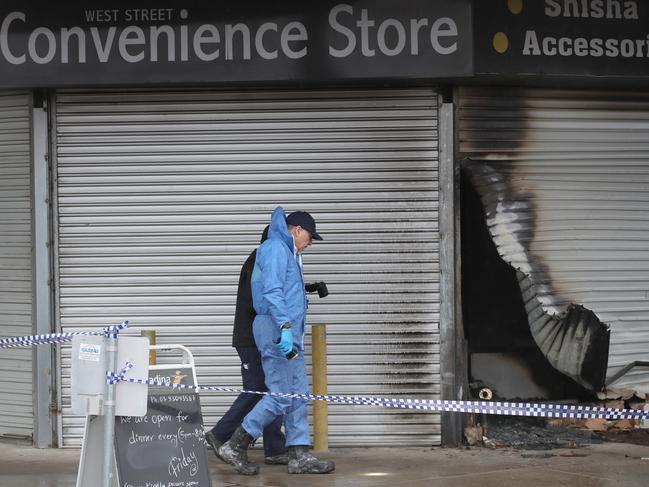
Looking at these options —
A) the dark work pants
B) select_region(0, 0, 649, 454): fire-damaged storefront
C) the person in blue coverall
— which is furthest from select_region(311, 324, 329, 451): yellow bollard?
the person in blue coverall

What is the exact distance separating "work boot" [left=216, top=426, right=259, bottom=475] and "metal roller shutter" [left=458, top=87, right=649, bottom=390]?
2907 mm

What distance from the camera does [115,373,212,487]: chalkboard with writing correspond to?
716 cm

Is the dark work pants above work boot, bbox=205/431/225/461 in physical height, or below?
above

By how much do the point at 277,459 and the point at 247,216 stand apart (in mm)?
2129

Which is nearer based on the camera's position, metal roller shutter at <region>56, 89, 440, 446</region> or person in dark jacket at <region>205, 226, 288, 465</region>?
person in dark jacket at <region>205, 226, 288, 465</region>

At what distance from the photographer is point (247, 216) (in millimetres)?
9875

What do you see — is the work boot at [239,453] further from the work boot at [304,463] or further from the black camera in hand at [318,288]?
the black camera in hand at [318,288]

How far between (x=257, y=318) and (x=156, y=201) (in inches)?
71.3

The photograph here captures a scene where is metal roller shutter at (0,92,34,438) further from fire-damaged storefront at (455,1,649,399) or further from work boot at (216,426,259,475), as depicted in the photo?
fire-damaged storefront at (455,1,649,399)

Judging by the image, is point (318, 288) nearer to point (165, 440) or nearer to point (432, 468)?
point (432, 468)

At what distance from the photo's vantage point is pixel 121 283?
9.90 m

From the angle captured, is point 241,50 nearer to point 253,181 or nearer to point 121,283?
point 253,181

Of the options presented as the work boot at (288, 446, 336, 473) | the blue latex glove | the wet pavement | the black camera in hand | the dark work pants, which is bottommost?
the wet pavement

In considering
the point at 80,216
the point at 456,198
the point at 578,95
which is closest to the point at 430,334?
the point at 456,198
